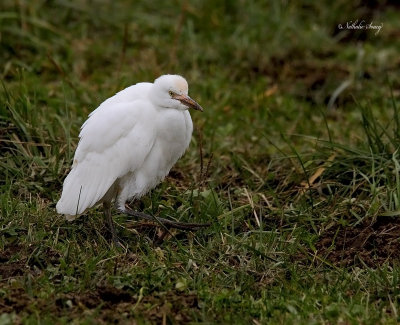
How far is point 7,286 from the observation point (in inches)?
170

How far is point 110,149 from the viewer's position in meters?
4.92

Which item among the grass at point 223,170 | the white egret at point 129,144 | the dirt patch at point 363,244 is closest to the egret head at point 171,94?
the white egret at point 129,144

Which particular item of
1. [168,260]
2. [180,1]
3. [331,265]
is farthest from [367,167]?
[180,1]

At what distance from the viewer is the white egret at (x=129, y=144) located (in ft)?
16.0

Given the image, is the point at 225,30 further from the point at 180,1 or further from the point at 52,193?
the point at 52,193

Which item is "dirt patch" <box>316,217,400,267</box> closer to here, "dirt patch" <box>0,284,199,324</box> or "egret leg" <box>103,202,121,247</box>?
"dirt patch" <box>0,284,199,324</box>

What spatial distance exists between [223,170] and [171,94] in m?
1.28

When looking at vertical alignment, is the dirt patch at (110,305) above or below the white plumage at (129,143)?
below

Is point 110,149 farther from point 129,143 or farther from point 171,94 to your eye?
point 171,94

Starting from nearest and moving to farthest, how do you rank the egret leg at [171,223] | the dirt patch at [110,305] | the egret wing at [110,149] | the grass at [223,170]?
the dirt patch at [110,305], the grass at [223,170], the egret wing at [110,149], the egret leg at [171,223]

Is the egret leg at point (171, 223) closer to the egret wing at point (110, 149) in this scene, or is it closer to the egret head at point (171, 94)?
the egret wing at point (110, 149)

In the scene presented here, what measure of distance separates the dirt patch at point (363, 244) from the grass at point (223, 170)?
0.01 meters

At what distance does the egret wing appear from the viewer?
4.88m

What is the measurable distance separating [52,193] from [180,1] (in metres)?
4.01
